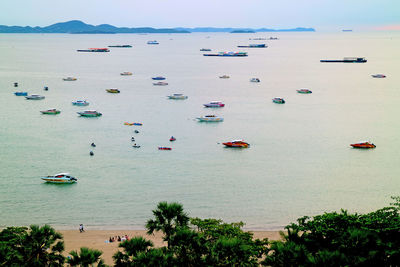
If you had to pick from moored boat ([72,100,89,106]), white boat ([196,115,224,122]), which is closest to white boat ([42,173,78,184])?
white boat ([196,115,224,122])

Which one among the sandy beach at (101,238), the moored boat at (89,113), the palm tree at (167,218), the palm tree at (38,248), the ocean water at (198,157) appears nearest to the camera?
the palm tree at (38,248)

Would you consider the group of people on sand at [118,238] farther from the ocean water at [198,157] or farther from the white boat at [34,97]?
the white boat at [34,97]

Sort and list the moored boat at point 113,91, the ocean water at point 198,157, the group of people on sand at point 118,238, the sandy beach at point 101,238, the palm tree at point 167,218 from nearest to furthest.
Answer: the palm tree at point 167,218, the sandy beach at point 101,238, the group of people on sand at point 118,238, the ocean water at point 198,157, the moored boat at point 113,91

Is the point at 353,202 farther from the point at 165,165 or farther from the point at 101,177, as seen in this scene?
the point at 101,177

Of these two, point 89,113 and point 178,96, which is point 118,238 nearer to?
point 89,113

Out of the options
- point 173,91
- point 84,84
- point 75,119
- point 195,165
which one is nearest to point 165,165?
point 195,165

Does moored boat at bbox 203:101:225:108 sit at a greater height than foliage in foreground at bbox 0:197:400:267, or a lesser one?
lesser

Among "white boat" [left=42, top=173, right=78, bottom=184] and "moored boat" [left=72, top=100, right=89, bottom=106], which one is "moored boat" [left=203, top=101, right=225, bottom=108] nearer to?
"moored boat" [left=72, top=100, right=89, bottom=106]

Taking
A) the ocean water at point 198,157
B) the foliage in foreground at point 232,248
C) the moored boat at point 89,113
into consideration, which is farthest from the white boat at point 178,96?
the foliage in foreground at point 232,248

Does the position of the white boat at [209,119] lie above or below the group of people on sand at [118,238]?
above
